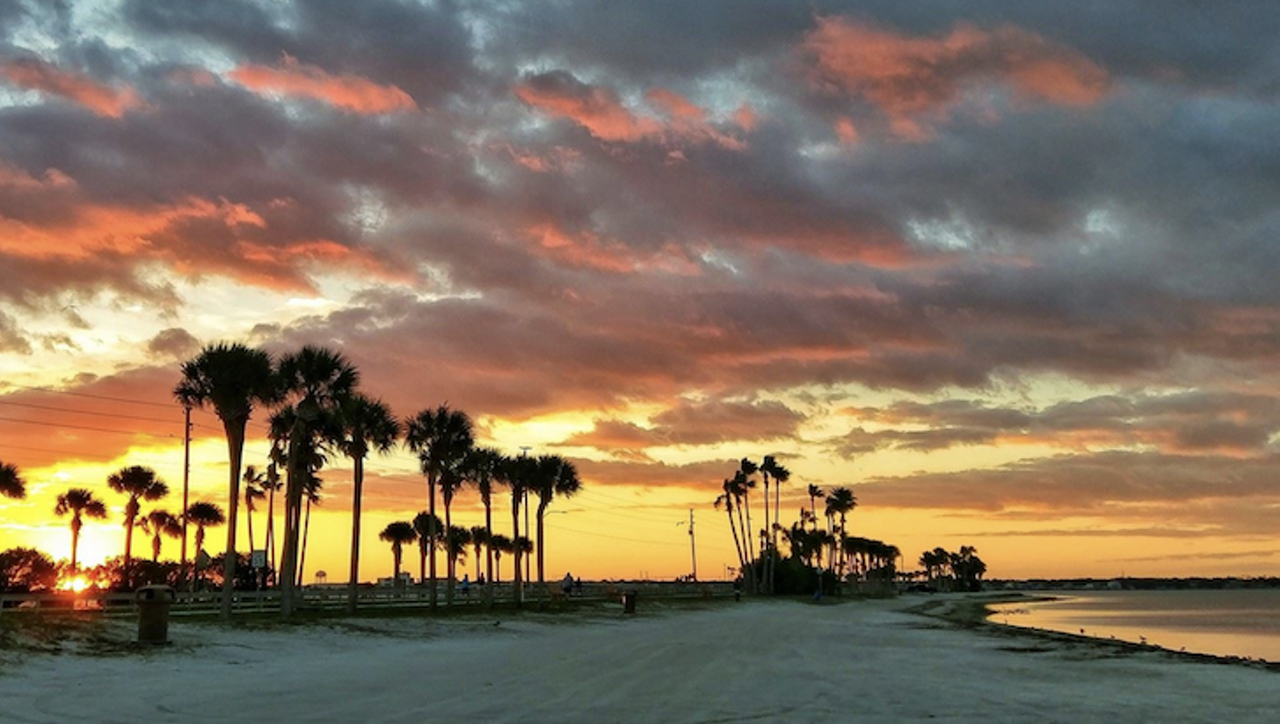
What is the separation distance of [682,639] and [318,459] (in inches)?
1252

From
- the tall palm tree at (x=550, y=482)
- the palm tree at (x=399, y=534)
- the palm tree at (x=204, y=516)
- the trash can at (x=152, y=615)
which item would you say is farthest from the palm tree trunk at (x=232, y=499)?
the palm tree at (x=399, y=534)

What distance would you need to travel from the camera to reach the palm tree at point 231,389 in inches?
1709

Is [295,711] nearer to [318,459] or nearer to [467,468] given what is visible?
[318,459]

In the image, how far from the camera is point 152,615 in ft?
101

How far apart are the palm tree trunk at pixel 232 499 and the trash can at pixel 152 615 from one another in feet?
35.6

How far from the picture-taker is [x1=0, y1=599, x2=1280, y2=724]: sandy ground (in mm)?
18188

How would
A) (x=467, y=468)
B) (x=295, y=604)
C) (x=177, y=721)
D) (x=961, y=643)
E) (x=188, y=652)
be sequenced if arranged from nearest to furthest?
1. (x=177, y=721)
2. (x=188, y=652)
3. (x=961, y=643)
4. (x=295, y=604)
5. (x=467, y=468)

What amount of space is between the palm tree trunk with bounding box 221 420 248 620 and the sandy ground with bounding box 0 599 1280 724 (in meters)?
3.98

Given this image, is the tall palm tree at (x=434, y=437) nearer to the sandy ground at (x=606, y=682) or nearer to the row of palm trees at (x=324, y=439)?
the row of palm trees at (x=324, y=439)

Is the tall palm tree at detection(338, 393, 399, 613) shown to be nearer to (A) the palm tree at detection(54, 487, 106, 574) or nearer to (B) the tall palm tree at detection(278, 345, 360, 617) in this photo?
(B) the tall palm tree at detection(278, 345, 360, 617)

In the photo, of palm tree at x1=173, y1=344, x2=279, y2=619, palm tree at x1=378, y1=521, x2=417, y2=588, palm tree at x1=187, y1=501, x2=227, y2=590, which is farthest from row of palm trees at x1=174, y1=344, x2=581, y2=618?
palm tree at x1=378, y1=521, x2=417, y2=588

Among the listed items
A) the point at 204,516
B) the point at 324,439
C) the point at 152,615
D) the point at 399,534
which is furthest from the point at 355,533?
the point at 399,534

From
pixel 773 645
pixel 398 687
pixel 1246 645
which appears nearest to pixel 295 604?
pixel 773 645

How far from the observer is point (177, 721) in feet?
54.9
